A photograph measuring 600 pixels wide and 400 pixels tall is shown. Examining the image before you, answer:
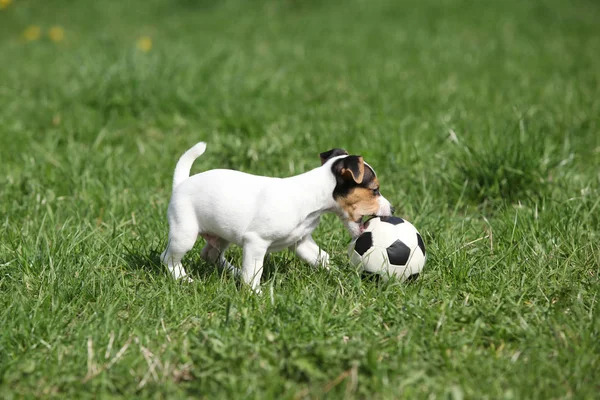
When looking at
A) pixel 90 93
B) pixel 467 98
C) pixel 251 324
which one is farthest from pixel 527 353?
pixel 90 93

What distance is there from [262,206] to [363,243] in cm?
59

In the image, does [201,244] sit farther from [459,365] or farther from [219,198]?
[459,365]

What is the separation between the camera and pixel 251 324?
3.13m

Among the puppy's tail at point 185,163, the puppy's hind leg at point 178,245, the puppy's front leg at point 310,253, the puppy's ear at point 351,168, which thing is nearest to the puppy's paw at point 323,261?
the puppy's front leg at point 310,253

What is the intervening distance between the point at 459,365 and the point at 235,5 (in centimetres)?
1010

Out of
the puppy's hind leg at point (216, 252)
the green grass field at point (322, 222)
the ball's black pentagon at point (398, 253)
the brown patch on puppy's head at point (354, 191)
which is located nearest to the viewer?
the green grass field at point (322, 222)

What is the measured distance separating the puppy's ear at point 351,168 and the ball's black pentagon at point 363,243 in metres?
0.37

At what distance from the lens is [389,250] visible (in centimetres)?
352

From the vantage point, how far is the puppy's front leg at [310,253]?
11.9ft

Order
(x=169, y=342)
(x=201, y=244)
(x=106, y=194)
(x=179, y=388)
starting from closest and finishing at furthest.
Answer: (x=179, y=388) → (x=169, y=342) → (x=201, y=244) → (x=106, y=194)

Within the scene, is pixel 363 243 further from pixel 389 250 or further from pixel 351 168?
pixel 351 168

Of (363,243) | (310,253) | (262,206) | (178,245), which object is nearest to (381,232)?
(363,243)

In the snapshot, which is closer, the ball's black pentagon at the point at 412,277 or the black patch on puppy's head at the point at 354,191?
the black patch on puppy's head at the point at 354,191

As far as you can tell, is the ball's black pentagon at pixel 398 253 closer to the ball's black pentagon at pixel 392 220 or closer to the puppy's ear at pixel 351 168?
the ball's black pentagon at pixel 392 220
